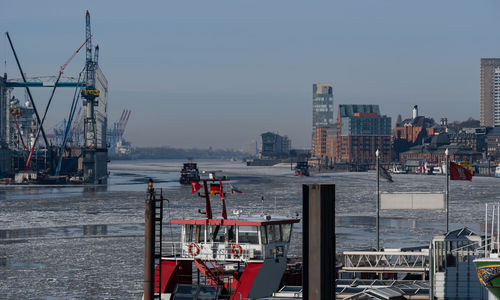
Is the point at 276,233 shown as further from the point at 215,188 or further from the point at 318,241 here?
the point at 318,241

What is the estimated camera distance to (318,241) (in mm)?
26594

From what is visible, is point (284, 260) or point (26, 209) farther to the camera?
point (26, 209)

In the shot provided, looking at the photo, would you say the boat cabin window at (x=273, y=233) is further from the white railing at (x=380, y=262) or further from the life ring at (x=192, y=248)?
the white railing at (x=380, y=262)

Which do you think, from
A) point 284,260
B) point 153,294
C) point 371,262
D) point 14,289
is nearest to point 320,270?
point 153,294

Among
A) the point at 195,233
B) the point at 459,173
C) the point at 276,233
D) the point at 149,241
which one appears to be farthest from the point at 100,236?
the point at 149,241

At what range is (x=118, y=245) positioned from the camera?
2916 inches

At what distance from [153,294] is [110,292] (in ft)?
47.8

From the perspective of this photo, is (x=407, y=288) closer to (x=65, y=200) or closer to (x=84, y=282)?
(x=84, y=282)

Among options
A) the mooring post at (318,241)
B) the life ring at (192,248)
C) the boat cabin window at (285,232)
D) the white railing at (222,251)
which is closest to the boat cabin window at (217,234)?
the white railing at (222,251)

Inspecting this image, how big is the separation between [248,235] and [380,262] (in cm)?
1308

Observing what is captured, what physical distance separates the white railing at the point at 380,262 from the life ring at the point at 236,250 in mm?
9958

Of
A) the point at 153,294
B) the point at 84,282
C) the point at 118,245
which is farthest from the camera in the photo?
the point at 118,245

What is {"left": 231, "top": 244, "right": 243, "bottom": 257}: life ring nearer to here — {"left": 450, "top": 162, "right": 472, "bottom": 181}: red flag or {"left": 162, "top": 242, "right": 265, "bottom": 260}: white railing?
{"left": 162, "top": 242, "right": 265, "bottom": 260}: white railing

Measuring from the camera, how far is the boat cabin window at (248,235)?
40219 mm
